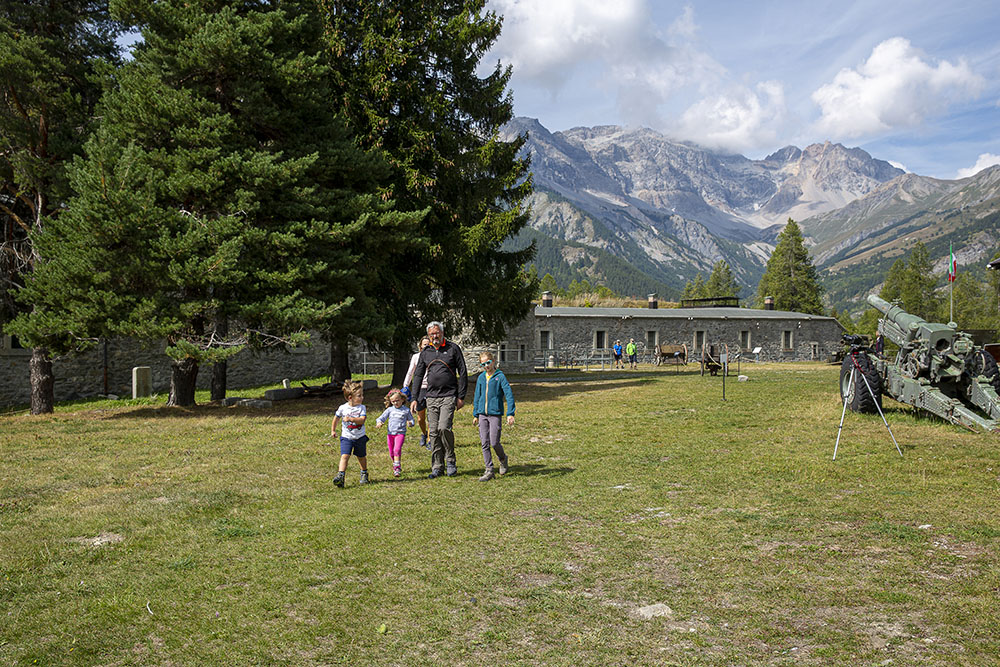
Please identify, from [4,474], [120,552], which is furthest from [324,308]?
[120,552]

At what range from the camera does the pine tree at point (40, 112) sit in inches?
623

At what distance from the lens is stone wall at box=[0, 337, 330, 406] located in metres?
19.9

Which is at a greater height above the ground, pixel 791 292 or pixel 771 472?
pixel 791 292

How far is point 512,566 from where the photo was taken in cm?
521

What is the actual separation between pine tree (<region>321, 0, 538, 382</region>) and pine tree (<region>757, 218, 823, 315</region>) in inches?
2191

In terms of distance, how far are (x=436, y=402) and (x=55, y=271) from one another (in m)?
10.2

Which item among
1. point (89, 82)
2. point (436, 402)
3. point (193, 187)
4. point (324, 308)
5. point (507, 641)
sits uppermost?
point (89, 82)

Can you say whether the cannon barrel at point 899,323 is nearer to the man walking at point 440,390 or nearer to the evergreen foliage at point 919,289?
the man walking at point 440,390

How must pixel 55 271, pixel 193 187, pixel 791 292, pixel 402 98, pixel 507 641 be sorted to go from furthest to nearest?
pixel 791 292
pixel 402 98
pixel 193 187
pixel 55 271
pixel 507 641

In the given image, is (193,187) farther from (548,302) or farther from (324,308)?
(548,302)

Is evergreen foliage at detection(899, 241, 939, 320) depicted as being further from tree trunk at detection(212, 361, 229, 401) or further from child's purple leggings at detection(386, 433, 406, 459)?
child's purple leggings at detection(386, 433, 406, 459)

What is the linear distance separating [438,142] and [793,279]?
5937 cm

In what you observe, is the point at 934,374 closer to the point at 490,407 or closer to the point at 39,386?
the point at 490,407

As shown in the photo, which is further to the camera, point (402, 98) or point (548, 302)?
point (548, 302)
